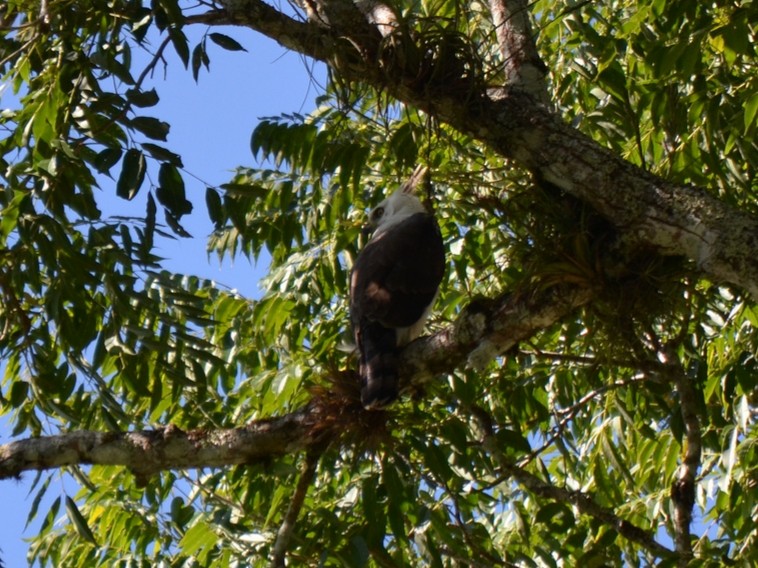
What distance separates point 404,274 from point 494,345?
136cm

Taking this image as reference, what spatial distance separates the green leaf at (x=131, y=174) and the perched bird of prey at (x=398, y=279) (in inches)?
52.2

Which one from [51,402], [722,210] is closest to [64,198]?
[51,402]

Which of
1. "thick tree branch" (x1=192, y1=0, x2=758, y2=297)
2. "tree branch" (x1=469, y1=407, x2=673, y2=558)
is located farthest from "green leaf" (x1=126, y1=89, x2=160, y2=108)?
"tree branch" (x1=469, y1=407, x2=673, y2=558)

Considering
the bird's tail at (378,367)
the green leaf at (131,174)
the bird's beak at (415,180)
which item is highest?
the bird's beak at (415,180)

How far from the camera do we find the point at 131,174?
331 centimetres

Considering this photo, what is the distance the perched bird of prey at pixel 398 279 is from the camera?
4.64m

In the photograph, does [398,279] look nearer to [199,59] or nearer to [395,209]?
[395,209]

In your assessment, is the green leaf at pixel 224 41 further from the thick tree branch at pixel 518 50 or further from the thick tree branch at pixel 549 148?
the thick tree branch at pixel 518 50

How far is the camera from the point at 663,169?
427 centimetres

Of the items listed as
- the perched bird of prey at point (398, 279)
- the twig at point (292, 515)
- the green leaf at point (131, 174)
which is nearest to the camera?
the green leaf at point (131, 174)

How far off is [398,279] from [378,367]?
994mm

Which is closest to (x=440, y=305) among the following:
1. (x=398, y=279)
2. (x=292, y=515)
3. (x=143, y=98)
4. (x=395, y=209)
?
(x=398, y=279)

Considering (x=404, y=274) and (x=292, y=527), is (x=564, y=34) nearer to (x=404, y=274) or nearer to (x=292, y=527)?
(x=404, y=274)

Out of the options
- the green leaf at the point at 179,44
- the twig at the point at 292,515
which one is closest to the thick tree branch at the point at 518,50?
the green leaf at the point at 179,44
